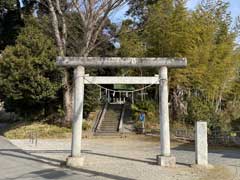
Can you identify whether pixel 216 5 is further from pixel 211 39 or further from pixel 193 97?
pixel 193 97

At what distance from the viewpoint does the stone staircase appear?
99.2 feet

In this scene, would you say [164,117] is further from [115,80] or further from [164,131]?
[115,80]

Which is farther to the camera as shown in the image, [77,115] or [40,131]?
[40,131]

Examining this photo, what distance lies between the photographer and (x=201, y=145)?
13.9 metres

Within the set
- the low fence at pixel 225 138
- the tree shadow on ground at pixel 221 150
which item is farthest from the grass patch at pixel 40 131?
the low fence at pixel 225 138

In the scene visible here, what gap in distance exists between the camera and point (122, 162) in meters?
14.6

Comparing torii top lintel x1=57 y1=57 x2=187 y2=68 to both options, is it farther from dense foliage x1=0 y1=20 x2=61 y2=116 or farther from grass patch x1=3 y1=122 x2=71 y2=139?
grass patch x1=3 y1=122 x2=71 y2=139

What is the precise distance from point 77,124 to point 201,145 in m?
4.20

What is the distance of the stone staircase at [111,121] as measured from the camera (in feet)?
99.2

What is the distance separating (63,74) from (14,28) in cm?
789

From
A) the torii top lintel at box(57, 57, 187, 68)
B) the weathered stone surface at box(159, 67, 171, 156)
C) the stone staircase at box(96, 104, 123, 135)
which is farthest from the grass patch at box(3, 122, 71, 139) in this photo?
the weathered stone surface at box(159, 67, 171, 156)

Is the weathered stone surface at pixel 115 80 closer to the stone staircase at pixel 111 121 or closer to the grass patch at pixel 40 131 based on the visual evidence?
the grass patch at pixel 40 131

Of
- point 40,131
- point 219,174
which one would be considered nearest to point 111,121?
point 40,131

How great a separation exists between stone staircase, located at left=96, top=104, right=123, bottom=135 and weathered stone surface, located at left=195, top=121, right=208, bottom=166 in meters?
15.8
